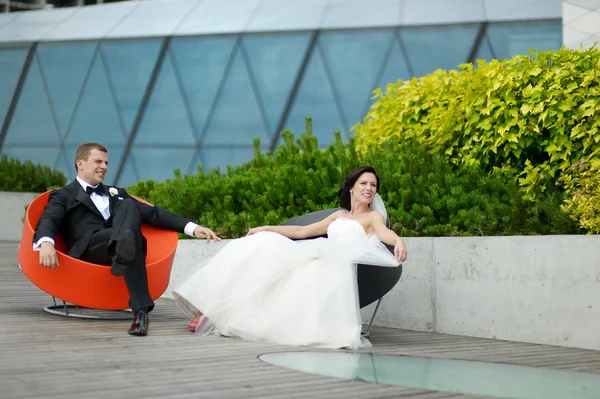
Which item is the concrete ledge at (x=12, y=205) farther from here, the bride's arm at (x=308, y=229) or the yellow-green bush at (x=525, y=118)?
the bride's arm at (x=308, y=229)

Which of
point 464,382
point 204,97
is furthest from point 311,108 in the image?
point 464,382

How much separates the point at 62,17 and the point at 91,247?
51.7 ft

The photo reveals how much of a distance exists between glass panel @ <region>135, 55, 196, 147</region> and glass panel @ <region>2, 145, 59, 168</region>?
226 cm

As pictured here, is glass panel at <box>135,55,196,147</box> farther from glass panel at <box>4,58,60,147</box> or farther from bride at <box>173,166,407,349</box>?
bride at <box>173,166,407,349</box>

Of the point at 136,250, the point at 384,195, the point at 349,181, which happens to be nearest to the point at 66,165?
the point at 384,195

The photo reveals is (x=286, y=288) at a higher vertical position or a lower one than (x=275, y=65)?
lower

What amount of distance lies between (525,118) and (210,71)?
425 inches

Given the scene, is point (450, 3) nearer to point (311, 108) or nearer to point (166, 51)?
point (311, 108)

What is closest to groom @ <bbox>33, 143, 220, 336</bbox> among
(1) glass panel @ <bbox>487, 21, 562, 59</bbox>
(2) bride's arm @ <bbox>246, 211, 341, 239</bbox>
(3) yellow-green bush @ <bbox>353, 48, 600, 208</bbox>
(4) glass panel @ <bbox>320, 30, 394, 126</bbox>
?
(2) bride's arm @ <bbox>246, 211, 341, 239</bbox>

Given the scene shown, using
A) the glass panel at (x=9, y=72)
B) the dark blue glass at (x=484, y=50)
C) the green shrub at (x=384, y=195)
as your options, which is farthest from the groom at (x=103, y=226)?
the glass panel at (x=9, y=72)

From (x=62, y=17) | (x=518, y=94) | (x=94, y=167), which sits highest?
(x=62, y=17)

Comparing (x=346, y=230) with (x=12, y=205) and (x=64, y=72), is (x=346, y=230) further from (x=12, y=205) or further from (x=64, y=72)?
(x=64, y=72)

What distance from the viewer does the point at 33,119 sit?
19000 mm

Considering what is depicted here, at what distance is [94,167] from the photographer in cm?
669
